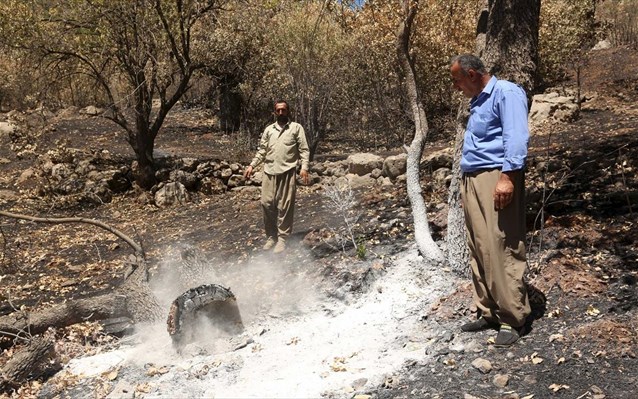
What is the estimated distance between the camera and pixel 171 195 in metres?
10.6

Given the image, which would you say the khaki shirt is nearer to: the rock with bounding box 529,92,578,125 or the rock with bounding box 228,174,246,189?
the rock with bounding box 228,174,246,189

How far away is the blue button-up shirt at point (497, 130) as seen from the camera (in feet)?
9.81

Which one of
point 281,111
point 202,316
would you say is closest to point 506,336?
point 202,316

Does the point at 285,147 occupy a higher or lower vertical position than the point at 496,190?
higher

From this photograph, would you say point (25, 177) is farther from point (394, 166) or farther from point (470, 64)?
point (470, 64)

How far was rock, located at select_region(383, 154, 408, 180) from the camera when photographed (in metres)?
8.99

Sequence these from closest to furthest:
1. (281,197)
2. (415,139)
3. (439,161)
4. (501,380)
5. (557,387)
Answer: (557,387) < (501,380) < (415,139) < (281,197) < (439,161)

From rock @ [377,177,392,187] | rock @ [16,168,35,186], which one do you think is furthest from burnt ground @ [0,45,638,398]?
rock @ [377,177,392,187]

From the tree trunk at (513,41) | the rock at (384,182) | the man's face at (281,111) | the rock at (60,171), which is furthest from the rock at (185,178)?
the tree trunk at (513,41)

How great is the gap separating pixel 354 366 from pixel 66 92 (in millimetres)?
19209

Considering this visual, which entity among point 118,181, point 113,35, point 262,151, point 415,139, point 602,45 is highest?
point 602,45

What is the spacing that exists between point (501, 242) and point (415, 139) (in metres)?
1.52

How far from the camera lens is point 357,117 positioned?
1622 centimetres

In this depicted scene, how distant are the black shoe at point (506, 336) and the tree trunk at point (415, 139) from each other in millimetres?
1182
